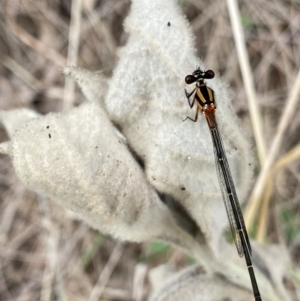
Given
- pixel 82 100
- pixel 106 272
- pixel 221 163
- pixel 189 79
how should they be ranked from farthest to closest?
pixel 82 100 → pixel 106 272 → pixel 221 163 → pixel 189 79

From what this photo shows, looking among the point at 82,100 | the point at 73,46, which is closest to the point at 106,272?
the point at 82,100

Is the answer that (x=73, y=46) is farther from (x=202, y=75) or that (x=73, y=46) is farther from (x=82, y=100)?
(x=202, y=75)

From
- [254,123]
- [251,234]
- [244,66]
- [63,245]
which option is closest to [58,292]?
[63,245]

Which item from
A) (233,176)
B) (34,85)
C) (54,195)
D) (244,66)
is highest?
(34,85)

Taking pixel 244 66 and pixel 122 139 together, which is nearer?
pixel 122 139

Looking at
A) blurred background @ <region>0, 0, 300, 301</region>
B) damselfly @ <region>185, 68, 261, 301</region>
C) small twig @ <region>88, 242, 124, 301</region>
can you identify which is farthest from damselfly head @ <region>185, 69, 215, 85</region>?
small twig @ <region>88, 242, 124, 301</region>

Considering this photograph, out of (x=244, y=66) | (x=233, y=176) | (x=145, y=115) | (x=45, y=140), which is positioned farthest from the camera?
(x=244, y=66)

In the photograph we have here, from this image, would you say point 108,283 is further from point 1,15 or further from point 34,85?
point 1,15

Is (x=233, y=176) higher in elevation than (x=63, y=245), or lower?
lower

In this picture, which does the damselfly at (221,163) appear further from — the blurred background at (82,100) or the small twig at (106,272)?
the small twig at (106,272)
